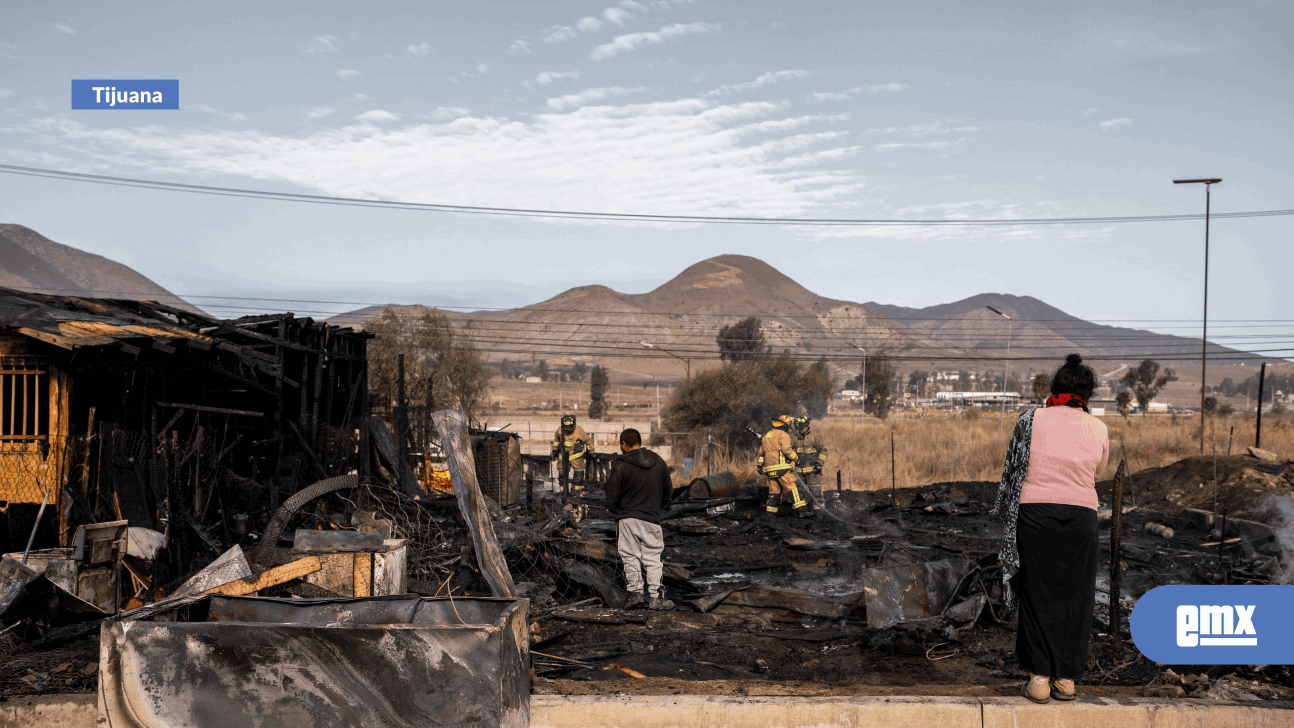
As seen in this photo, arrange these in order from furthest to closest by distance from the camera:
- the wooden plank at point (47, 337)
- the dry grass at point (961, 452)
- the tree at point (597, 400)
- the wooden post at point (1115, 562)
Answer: the tree at point (597, 400), the dry grass at point (961, 452), the wooden plank at point (47, 337), the wooden post at point (1115, 562)

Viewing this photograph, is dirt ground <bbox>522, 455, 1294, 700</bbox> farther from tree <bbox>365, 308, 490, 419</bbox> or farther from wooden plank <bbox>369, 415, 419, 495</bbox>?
tree <bbox>365, 308, 490, 419</bbox>

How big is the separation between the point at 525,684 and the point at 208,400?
12.4 meters

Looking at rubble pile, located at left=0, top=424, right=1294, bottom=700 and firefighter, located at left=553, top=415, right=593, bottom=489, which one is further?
firefighter, located at left=553, top=415, right=593, bottom=489

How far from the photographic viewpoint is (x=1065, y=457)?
15.3 feet

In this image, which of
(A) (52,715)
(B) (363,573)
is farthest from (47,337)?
(A) (52,715)

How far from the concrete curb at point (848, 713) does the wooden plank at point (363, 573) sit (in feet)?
6.95

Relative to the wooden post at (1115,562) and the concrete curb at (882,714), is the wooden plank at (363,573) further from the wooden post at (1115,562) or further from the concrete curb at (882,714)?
the wooden post at (1115,562)

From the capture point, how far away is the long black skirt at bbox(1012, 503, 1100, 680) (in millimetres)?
4574

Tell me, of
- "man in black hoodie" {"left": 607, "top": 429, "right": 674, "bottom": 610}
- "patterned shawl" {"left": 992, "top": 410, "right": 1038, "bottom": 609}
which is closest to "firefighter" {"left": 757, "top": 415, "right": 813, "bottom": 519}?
"man in black hoodie" {"left": 607, "top": 429, "right": 674, "bottom": 610}

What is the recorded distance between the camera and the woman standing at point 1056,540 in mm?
4578

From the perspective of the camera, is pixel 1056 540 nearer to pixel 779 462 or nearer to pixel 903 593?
pixel 903 593

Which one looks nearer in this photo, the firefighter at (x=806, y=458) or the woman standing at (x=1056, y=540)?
the woman standing at (x=1056, y=540)

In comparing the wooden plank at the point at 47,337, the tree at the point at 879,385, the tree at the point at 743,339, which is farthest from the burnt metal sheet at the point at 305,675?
the tree at the point at 743,339

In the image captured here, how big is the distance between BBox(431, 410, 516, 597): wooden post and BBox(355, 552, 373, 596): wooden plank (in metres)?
0.81
